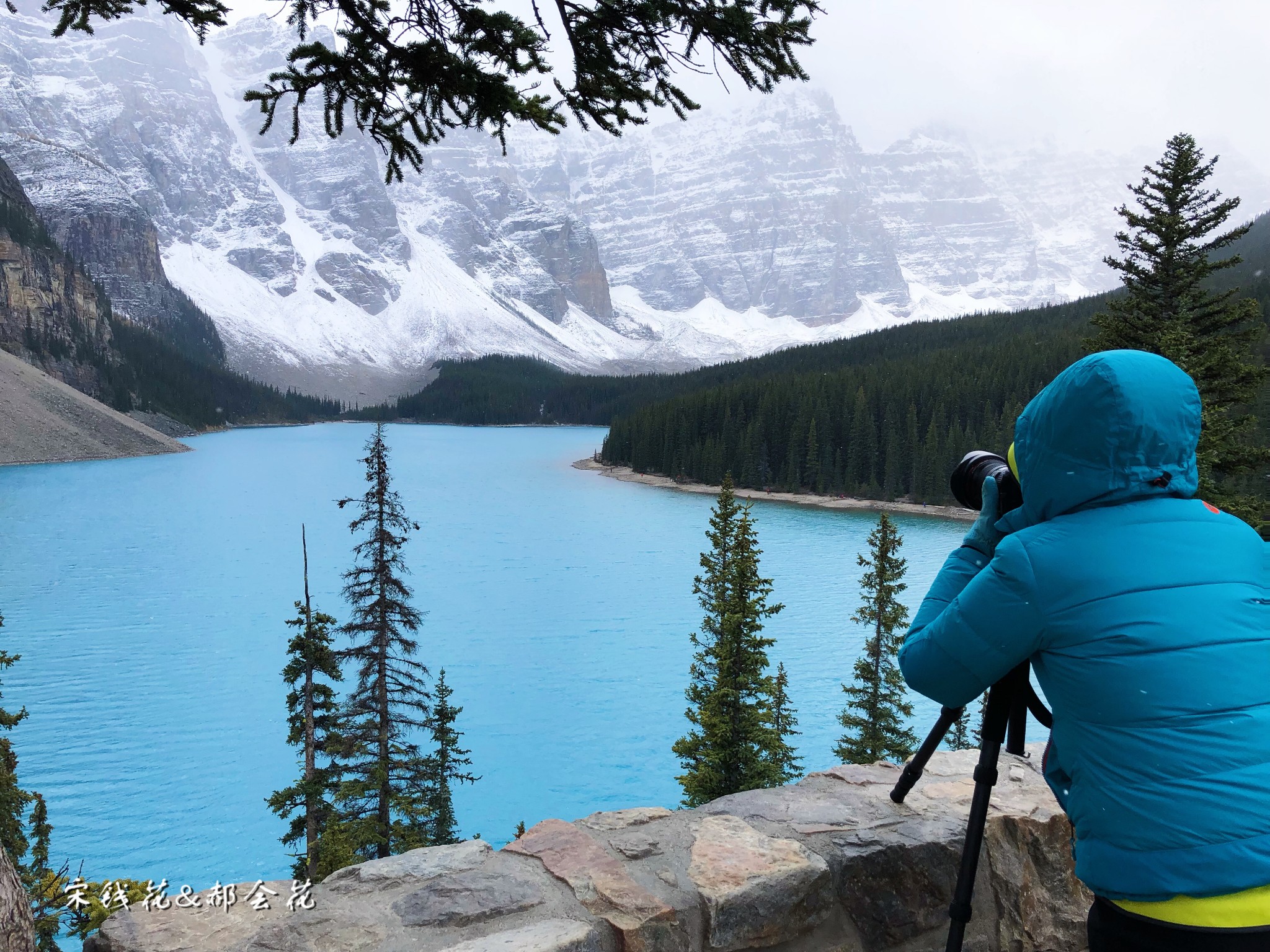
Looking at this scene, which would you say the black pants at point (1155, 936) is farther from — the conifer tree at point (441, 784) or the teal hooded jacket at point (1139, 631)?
the conifer tree at point (441, 784)

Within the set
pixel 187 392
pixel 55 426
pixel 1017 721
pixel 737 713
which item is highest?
pixel 187 392

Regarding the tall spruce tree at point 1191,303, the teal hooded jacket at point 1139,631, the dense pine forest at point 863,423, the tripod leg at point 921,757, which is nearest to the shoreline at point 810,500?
the dense pine forest at point 863,423

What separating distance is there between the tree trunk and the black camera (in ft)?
9.84

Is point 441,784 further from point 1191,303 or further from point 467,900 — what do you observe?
point 1191,303

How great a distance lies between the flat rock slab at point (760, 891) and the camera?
8.59ft

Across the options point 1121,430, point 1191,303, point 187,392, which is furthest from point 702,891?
point 187,392

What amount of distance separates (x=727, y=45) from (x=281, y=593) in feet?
104

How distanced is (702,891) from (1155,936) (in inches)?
56.3

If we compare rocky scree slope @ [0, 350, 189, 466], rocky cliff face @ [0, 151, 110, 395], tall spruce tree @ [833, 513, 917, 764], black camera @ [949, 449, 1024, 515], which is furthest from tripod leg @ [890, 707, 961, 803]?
rocky cliff face @ [0, 151, 110, 395]

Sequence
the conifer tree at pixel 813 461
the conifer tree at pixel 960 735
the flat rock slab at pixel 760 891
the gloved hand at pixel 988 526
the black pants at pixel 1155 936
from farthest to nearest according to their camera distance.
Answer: the conifer tree at pixel 813 461 → the conifer tree at pixel 960 735 → the flat rock slab at pixel 760 891 → the gloved hand at pixel 988 526 → the black pants at pixel 1155 936

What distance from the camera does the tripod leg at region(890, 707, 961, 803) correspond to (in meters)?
2.56

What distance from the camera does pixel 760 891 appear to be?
266 cm

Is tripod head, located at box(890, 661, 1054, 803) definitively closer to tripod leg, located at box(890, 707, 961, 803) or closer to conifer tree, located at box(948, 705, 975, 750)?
tripod leg, located at box(890, 707, 961, 803)

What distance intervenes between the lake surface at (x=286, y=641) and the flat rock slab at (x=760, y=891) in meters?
13.9
